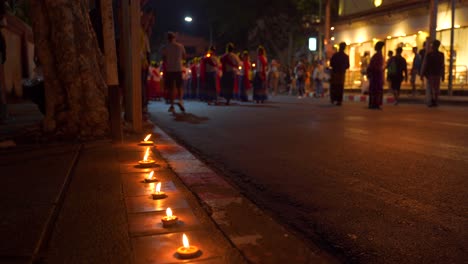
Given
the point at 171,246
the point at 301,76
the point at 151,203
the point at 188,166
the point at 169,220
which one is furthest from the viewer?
the point at 301,76

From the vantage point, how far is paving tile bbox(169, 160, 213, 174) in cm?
472

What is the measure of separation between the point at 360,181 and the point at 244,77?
1433 cm

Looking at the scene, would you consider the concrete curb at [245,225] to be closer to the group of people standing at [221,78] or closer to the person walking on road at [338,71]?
the group of people standing at [221,78]

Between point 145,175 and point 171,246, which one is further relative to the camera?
point 145,175

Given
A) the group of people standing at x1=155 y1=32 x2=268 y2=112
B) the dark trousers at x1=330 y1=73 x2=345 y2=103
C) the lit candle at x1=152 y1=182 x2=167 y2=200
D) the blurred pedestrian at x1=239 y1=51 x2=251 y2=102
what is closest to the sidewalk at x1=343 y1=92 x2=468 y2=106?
the dark trousers at x1=330 y1=73 x2=345 y2=103

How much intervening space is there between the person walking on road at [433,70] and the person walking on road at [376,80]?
5.03ft

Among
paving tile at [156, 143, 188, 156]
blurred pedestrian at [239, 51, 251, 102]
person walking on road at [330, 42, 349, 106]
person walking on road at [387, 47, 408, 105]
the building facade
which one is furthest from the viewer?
the building facade

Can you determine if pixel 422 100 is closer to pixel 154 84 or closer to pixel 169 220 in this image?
pixel 154 84

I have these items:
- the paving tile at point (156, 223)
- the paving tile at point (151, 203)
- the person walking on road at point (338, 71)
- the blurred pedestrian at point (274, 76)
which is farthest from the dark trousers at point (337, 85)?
the paving tile at point (156, 223)

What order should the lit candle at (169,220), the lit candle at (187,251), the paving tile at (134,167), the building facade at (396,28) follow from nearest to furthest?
1. the lit candle at (187,251)
2. the lit candle at (169,220)
3. the paving tile at (134,167)
4. the building facade at (396,28)

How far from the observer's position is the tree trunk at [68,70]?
643cm

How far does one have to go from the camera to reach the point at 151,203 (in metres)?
3.53

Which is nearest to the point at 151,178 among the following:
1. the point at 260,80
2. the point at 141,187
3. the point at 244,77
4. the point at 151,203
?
the point at 141,187

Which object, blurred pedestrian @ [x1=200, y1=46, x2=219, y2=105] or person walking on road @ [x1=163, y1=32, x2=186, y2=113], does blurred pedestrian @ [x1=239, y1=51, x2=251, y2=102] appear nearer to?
blurred pedestrian @ [x1=200, y1=46, x2=219, y2=105]
